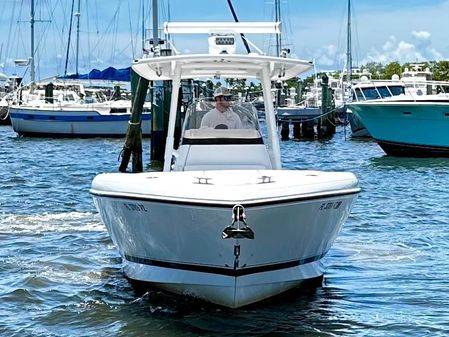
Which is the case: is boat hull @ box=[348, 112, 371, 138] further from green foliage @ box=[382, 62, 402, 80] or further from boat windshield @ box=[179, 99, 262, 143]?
green foliage @ box=[382, 62, 402, 80]

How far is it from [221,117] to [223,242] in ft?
10.8

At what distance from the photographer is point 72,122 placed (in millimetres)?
42281

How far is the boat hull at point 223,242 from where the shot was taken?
8.15m

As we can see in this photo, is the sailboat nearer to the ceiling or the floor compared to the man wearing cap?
nearer to the floor

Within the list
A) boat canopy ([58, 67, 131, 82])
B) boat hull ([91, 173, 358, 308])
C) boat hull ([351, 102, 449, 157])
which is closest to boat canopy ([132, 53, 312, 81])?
boat hull ([91, 173, 358, 308])

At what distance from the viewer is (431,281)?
1056 centimetres

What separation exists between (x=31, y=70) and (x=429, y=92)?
28.6 meters

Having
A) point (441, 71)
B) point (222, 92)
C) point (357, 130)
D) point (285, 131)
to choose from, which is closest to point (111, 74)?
point (285, 131)

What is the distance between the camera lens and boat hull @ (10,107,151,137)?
42094 mm

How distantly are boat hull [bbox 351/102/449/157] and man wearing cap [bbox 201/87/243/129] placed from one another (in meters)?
18.3

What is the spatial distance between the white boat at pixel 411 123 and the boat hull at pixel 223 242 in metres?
20.1

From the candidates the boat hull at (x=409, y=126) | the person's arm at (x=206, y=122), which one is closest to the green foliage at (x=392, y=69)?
the boat hull at (x=409, y=126)

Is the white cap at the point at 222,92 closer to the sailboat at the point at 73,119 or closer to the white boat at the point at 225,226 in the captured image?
the white boat at the point at 225,226

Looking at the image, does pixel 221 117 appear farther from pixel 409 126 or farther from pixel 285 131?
pixel 285 131
